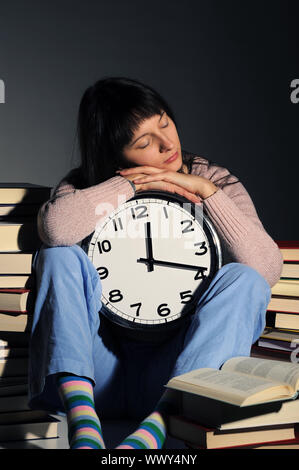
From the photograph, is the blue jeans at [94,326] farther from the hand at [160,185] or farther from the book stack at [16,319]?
the hand at [160,185]

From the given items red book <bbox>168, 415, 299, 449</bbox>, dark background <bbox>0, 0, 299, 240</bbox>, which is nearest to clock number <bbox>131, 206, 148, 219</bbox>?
red book <bbox>168, 415, 299, 449</bbox>

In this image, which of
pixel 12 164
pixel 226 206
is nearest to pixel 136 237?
pixel 226 206

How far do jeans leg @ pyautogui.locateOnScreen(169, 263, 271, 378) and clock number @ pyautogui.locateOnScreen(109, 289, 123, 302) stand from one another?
212 mm

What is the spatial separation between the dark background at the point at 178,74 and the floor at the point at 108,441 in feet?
4.18

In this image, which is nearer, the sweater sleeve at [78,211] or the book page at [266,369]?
the book page at [266,369]

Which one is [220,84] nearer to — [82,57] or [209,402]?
[82,57]

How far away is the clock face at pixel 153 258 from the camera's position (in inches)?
73.6

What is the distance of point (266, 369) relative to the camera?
5.01ft

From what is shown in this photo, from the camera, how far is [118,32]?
117 inches

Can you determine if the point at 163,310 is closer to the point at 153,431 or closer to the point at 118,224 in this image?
the point at 118,224

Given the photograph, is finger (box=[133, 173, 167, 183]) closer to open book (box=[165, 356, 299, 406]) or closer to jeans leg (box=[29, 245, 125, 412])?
jeans leg (box=[29, 245, 125, 412])

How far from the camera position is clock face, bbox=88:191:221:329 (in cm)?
187

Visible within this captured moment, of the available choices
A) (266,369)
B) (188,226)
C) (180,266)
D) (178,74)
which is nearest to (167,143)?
(188,226)

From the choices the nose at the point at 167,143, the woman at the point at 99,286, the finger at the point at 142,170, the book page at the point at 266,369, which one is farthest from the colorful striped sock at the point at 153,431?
the nose at the point at 167,143
